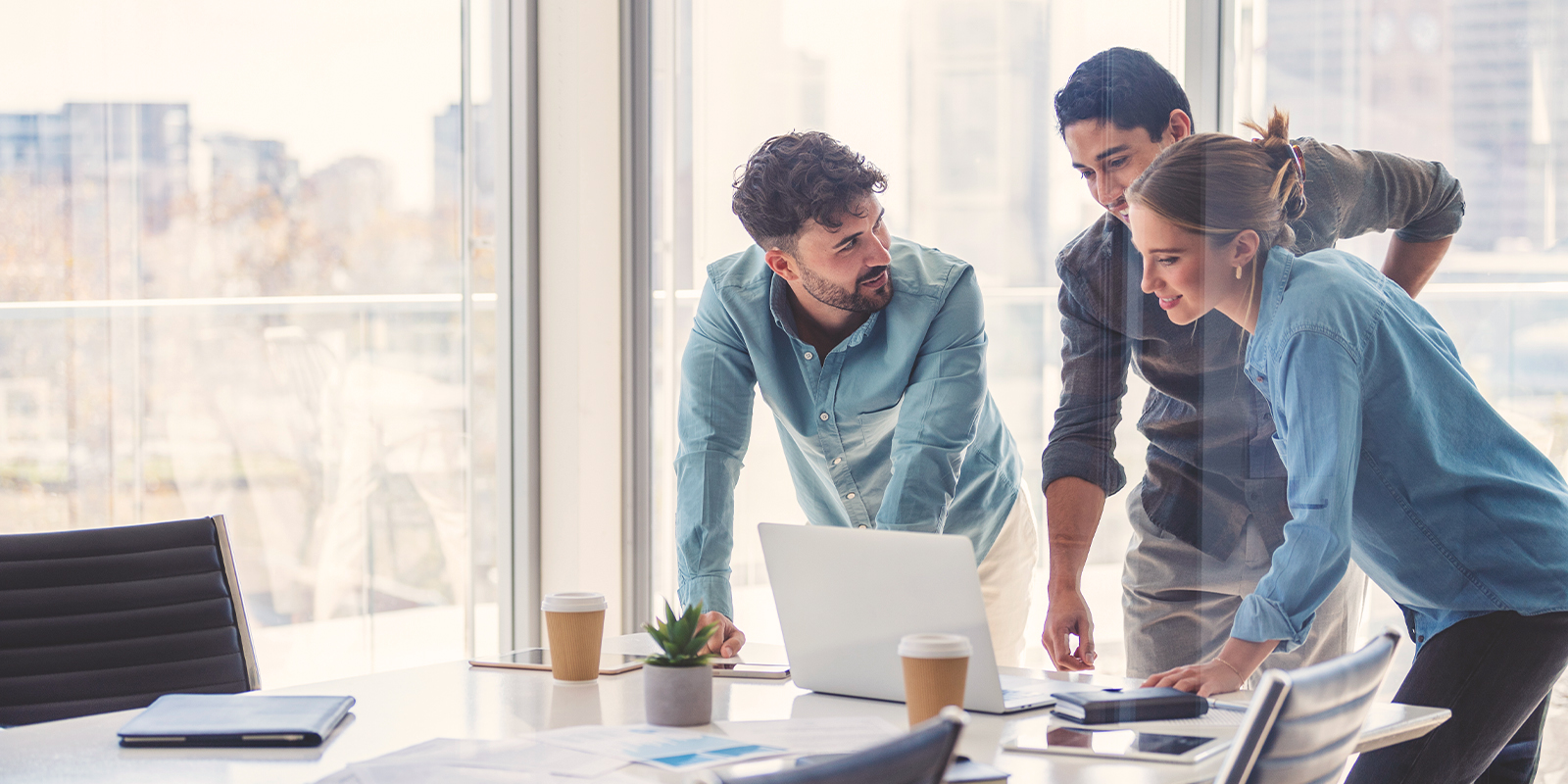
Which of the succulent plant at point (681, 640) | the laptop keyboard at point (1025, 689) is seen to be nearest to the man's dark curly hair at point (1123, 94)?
the laptop keyboard at point (1025, 689)

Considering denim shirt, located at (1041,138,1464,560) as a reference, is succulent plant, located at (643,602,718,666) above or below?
below

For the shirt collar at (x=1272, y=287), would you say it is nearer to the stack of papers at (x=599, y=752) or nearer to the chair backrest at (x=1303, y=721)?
the chair backrest at (x=1303, y=721)

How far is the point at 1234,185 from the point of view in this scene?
205cm

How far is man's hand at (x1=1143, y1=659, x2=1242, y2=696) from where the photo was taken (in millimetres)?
1689

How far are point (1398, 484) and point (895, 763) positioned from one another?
122 cm

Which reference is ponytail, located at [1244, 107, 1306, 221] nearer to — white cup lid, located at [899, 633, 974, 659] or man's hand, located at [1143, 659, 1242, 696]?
man's hand, located at [1143, 659, 1242, 696]

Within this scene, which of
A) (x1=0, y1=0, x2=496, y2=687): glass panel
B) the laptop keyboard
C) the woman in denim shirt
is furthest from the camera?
(x1=0, y1=0, x2=496, y2=687): glass panel

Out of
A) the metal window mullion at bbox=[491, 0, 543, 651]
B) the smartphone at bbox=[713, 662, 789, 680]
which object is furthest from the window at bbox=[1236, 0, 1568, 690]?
the metal window mullion at bbox=[491, 0, 543, 651]

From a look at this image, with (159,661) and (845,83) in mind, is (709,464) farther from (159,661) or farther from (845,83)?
(845,83)

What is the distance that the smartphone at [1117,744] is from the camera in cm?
138

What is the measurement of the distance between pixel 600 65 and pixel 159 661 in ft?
6.87

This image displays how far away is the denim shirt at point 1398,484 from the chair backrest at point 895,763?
92 centimetres

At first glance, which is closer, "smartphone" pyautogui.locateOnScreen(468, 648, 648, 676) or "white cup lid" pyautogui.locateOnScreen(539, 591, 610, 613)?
"white cup lid" pyautogui.locateOnScreen(539, 591, 610, 613)

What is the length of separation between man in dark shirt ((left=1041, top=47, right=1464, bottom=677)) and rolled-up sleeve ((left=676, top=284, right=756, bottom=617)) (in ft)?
2.22
